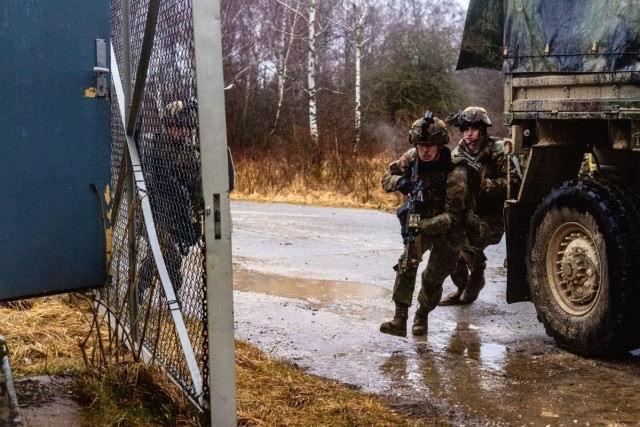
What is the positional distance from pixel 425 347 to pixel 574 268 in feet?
3.73

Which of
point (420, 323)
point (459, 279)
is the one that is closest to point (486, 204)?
point (459, 279)

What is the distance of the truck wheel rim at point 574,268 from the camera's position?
5473 millimetres

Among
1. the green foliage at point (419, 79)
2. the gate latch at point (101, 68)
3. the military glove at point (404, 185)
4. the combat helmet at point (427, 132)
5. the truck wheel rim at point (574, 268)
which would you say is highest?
the green foliage at point (419, 79)

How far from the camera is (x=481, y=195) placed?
25.3ft

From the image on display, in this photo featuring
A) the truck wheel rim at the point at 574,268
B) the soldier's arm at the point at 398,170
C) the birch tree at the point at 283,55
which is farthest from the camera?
the birch tree at the point at 283,55

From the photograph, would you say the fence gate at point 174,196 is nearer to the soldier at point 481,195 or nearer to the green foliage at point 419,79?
the soldier at point 481,195

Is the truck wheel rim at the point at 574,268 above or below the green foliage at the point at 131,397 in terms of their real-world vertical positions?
above

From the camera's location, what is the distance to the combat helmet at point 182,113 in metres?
3.63

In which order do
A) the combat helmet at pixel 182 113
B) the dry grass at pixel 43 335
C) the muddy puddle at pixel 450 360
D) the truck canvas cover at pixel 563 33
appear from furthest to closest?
1. the truck canvas cover at pixel 563 33
2. the dry grass at pixel 43 335
3. the muddy puddle at pixel 450 360
4. the combat helmet at pixel 182 113

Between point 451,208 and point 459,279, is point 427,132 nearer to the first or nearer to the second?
point 451,208

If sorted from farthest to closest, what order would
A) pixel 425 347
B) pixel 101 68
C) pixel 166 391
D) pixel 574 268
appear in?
pixel 425 347 → pixel 574 268 → pixel 101 68 → pixel 166 391

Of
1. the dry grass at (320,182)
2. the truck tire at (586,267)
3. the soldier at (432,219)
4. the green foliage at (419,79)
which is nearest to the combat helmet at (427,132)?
the soldier at (432,219)

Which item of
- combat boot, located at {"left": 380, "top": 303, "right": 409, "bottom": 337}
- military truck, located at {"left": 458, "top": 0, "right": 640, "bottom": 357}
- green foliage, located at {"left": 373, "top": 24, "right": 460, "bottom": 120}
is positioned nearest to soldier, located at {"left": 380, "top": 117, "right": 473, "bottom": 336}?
combat boot, located at {"left": 380, "top": 303, "right": 409, "bottom": 337}

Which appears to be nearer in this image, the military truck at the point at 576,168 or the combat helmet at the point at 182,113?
the combat helmet at the point at 182,113
